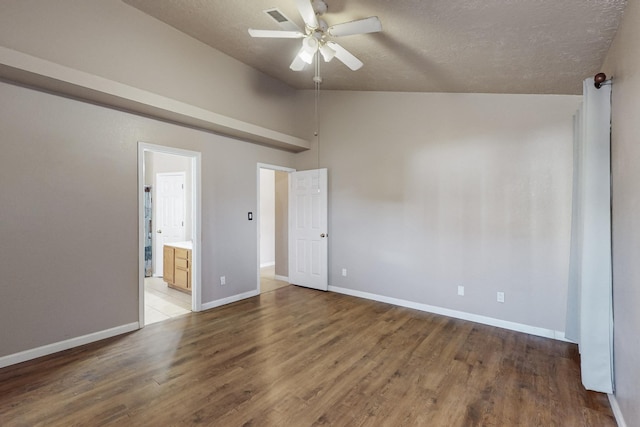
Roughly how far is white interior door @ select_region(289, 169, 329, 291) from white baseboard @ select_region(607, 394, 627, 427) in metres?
3.57

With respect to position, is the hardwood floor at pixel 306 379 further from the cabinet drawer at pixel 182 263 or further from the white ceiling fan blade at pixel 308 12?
the white ceiling fan blade at pixel 308 12

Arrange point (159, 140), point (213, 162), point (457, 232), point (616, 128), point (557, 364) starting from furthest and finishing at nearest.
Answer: point (213, 162), point (457, 232), point (159, 140), point (557, 364), point (616, 128)

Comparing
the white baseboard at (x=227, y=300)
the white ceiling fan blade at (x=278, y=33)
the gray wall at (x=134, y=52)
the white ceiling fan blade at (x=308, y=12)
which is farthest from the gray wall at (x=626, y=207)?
the white baseboard at (x=227, y=300)

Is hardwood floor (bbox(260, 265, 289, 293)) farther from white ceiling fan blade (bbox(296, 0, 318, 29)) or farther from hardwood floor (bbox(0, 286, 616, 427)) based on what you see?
white ceiling fan blade (bbox(296, 0, 318, 29))

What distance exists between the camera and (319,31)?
250cm

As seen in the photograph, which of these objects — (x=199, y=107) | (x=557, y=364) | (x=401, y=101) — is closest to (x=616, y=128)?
(x=557, y=364)

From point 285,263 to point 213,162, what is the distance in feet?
8.24

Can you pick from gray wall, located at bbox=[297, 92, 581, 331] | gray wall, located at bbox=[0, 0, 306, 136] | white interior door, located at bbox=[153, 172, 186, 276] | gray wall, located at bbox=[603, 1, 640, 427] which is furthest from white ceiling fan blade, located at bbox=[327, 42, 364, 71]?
white interior door, located at bbox=[153, 172, 186, 276]

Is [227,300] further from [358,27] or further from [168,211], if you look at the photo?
[358,27]

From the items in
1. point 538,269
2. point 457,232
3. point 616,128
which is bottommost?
point 538,269

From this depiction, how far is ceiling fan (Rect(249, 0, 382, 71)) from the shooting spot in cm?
225

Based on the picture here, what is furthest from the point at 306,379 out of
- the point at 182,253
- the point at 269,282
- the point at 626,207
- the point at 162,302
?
the point at 269,282

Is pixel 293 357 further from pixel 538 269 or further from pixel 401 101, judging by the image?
pixel 401 101

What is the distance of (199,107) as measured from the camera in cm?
389
